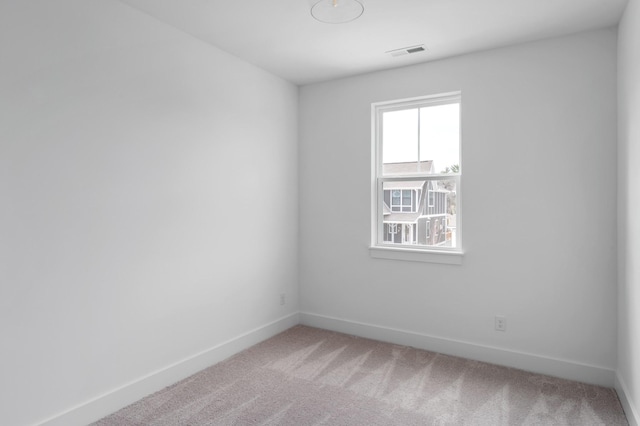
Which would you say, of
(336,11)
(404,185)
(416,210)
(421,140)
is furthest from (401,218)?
(336,11)

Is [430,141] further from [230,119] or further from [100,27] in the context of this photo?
[100,27]

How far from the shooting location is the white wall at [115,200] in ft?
6.73

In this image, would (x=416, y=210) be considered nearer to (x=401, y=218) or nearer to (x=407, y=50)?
(x=401, y=218)

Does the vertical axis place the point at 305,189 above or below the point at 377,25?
below

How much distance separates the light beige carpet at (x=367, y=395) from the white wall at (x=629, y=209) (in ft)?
0.88

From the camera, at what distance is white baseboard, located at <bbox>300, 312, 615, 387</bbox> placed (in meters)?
2.87

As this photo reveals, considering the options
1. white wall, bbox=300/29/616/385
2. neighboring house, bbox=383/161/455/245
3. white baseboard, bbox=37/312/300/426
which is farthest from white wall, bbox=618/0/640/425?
white baseboard, bbox=37/312/300/426

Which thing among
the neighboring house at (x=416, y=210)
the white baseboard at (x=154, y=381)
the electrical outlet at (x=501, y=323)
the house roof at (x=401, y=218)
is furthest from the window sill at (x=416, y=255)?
the white baseboard at (x=154, y=381)

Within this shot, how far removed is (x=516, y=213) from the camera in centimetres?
312

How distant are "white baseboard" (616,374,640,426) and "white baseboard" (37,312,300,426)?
2743 mm

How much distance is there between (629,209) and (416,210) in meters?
1.60

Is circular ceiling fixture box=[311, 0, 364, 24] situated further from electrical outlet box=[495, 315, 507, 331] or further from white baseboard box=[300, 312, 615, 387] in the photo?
white baseboard box=[300, 312, 615, 387]

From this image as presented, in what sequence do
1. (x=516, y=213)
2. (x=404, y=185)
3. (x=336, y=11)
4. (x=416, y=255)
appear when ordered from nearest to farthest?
1. (x=336, y=11)
2. (x=516, y=213)
3. (x=416, y=255)
4. (x=404, y=185)

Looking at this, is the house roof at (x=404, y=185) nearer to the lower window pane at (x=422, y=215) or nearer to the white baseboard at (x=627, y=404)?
the lower window pane at (x=422, y=215)
